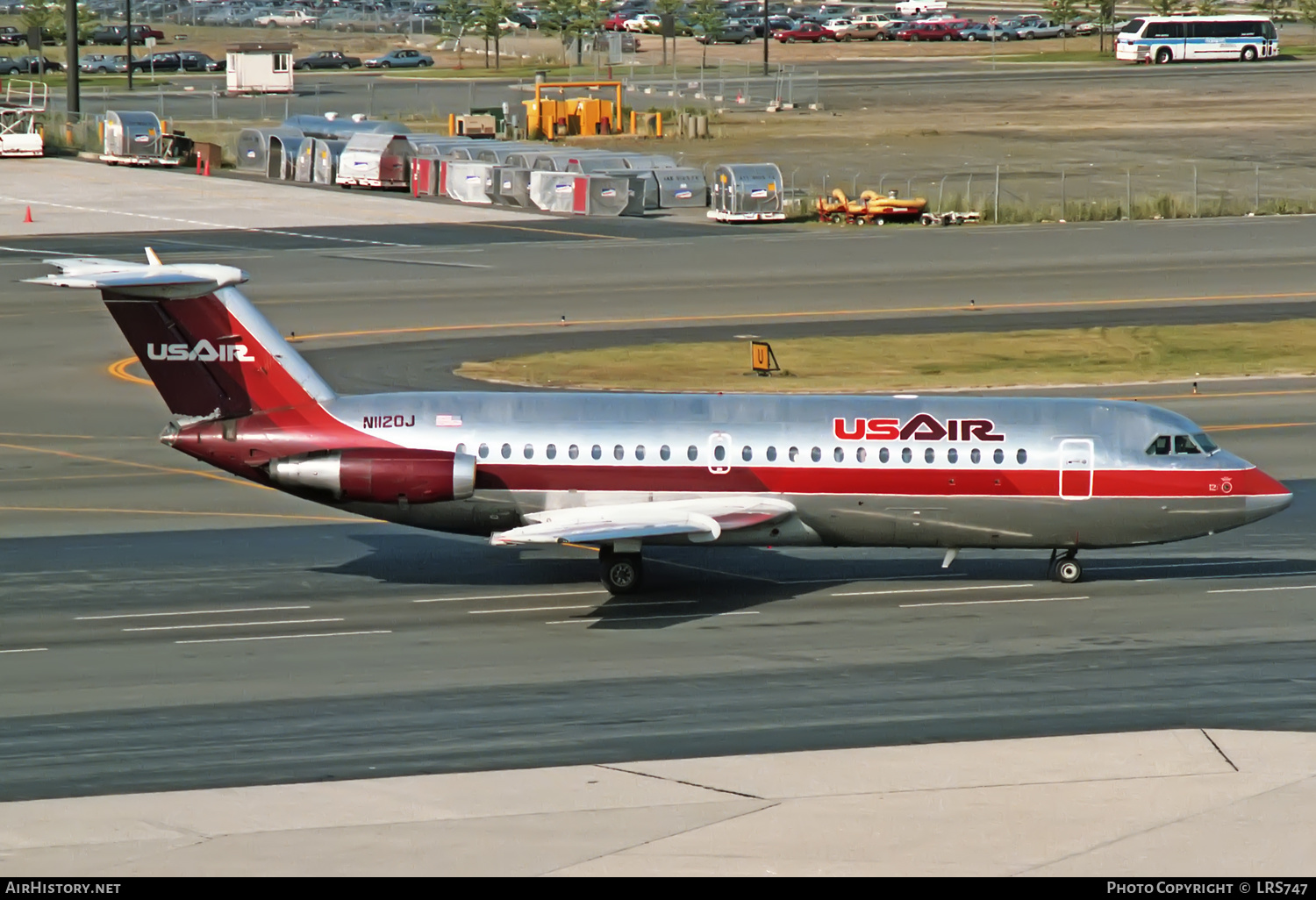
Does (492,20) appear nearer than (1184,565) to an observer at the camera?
No

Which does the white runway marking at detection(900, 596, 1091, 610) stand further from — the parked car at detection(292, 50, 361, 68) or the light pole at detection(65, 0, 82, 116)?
the parked car at detection(292, 50, 361, 68)

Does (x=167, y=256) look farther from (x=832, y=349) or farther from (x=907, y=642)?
(x=907, y=642)

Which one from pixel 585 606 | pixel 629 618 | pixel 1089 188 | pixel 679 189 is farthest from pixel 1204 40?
pixel 629 618

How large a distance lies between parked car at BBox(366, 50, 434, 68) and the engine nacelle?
156 meters

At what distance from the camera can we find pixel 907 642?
30.9 metres

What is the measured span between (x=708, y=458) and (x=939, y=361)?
84.3ft

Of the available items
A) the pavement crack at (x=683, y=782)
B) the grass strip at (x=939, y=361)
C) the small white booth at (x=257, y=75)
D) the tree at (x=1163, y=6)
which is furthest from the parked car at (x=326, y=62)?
the pavement crack at (x=683, y=782)

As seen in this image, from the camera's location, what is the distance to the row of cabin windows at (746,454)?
33906 mm

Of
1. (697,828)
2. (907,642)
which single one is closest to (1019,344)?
(907,642)

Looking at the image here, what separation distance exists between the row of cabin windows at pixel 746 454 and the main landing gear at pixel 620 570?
72.9 inches

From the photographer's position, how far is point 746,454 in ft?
111

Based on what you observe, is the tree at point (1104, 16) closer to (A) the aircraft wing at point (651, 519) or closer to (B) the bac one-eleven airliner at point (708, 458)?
(B) the bac one-eleven airliner at point (708, 458)

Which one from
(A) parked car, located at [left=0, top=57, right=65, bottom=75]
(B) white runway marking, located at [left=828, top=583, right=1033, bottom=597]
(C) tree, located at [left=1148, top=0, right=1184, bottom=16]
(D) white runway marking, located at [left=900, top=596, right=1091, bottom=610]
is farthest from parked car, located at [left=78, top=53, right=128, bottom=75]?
(D) white runway marking, located at [left=900, top=596, right=1091, bottom=610]

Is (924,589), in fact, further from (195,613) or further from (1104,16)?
(1104,16)
